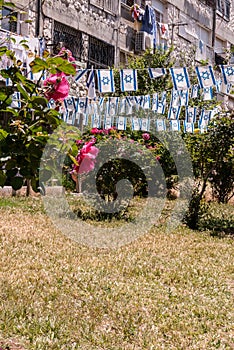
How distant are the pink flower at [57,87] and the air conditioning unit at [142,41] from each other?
17.5 meters

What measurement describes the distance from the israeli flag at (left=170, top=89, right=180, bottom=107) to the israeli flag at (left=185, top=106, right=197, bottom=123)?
406 millimetres

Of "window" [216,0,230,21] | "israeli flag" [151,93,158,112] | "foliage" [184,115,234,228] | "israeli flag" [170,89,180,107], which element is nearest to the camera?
"foliage" [184,115,234,228]

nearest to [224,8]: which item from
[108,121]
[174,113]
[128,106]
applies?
[174,113]

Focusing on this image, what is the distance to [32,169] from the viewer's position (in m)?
2.49

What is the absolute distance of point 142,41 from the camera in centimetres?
1978

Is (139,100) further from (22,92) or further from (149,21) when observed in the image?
(22,92)

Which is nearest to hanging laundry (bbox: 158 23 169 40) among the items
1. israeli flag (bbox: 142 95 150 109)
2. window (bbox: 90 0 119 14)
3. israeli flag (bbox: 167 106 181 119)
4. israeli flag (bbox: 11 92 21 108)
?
window (bbox: 90 0 119 14)

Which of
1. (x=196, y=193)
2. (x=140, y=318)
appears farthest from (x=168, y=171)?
(x=140, y=318)

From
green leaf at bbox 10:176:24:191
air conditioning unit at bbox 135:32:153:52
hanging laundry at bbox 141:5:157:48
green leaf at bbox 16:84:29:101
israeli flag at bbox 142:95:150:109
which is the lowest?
green leaf at bbox 10:176:24:191

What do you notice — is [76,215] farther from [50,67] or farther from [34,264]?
[50,67]

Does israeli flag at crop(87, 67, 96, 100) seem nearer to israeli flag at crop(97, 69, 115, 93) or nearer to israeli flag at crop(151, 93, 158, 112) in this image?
israeli flag at crop(97, 69, 115, 93)

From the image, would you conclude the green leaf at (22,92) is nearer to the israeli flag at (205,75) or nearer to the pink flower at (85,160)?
the pink flower at (85,160)

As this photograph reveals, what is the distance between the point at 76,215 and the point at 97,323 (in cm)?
567

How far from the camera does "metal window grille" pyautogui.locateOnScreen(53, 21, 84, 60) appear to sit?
53.3 feet
